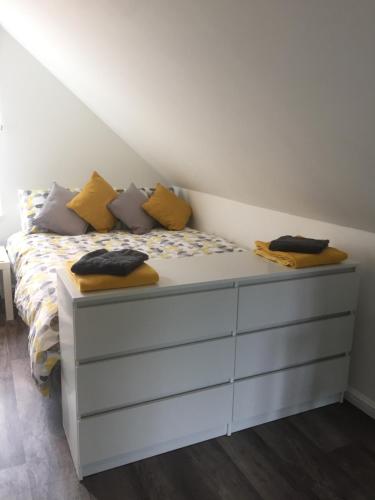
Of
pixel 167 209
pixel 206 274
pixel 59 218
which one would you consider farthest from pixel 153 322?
pixel 167 209

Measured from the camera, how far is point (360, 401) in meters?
2.30

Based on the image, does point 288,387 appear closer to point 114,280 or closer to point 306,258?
point 306,258

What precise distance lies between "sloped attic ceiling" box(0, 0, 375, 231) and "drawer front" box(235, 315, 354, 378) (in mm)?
545

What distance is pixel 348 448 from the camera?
2.00 meters

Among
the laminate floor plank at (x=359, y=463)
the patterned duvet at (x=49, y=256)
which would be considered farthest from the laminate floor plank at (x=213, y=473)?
the patterned duvet at (x=49, y=256)

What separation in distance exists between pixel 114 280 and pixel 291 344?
0.92 m

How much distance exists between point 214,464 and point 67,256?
1.55 metres

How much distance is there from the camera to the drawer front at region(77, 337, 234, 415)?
5.57 ft

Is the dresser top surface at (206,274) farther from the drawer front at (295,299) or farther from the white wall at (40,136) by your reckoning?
the white wall at (40,136)

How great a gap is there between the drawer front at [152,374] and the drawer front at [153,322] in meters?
0.04

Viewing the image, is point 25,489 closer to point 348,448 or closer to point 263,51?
point 348,448

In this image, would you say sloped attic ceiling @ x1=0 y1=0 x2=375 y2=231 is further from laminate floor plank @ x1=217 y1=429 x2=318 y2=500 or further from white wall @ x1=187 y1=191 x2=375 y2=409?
laminate floor plank @ x1=217 y1=429 x2=318 y2=500

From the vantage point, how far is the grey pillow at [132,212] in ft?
11.9

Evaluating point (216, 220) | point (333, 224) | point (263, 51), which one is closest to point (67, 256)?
point (216, 220)
